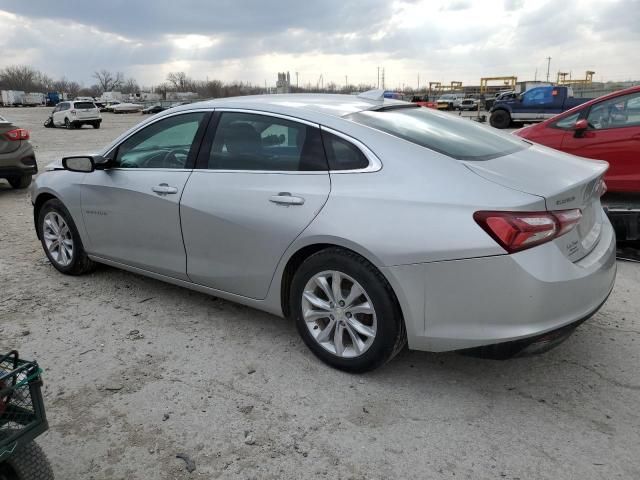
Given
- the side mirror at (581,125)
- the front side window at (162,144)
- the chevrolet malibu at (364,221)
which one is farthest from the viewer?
the side mirror at (581,125)

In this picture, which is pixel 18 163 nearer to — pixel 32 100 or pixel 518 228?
pixel 518 228

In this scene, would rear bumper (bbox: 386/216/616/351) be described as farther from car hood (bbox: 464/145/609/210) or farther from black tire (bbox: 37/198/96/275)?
black tire (bbox: 37/198/96/275)

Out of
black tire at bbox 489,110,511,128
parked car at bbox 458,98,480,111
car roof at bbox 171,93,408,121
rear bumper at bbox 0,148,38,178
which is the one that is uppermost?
car roof at bbox 171,93,408,121

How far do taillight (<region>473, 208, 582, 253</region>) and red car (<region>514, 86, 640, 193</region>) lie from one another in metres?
4.31

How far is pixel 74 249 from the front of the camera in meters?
4.70

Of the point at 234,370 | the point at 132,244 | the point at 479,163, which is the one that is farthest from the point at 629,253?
the point at 132,244

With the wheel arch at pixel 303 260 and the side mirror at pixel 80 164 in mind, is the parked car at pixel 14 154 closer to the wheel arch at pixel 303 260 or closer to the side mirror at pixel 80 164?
the side mirror at pixel 80 164

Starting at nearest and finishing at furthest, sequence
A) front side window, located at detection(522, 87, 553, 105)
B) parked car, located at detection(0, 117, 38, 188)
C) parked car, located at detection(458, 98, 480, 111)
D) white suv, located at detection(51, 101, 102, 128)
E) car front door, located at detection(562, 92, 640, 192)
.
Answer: car front door, located at detection(562, 92, 640, 192)
parked car, located at detection(0, 117, 38, 188)
front side window, located at detection(522, 87, 553, 105)
white suv, located at detection(51, 101, 102, 128)
parked car, located at detection(458, 98, 480, 111)

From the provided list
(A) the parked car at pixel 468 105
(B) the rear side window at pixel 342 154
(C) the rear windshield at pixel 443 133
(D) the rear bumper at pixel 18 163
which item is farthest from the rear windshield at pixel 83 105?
(B) the rear side window at pixel 342 154

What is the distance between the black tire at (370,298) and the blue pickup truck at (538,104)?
907 inches

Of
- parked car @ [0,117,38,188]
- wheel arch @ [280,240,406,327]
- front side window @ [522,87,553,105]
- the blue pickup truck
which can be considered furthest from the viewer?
front side window @ [522,87,553,105]

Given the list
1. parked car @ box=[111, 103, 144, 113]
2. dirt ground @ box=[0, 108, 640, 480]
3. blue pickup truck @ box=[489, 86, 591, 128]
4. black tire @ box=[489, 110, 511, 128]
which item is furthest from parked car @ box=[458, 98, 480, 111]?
dirt ground @ box=[0, 108, 640, 480]

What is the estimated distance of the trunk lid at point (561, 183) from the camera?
2.68m

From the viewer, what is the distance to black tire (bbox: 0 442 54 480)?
1.99m
